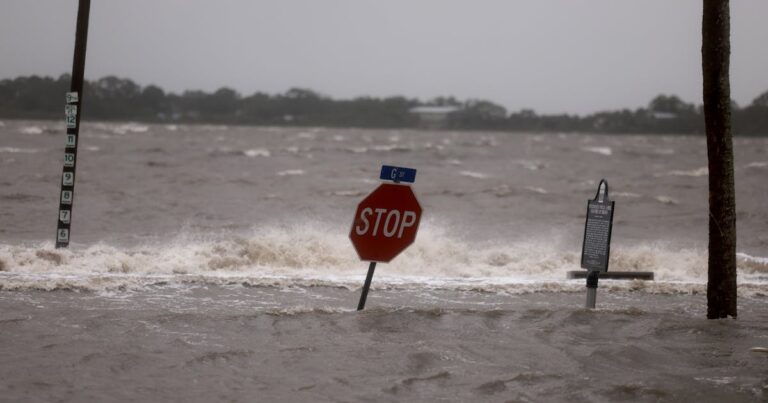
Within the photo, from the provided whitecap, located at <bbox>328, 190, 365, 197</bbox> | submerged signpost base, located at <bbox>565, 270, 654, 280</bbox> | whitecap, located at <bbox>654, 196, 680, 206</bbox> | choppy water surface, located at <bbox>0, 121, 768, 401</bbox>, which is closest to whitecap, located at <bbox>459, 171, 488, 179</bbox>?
whitecap, located at <bbox>654, 196, 680, 206</bbox>

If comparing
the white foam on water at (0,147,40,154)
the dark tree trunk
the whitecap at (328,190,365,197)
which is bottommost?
the white foam on water at (0,147,40,154)

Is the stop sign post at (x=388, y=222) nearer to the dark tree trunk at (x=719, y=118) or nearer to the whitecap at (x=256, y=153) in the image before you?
the dark tree trunk at (x=719, y=118)

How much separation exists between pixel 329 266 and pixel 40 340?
6705mm

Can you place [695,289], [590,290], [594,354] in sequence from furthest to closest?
[695,289] → [590,290] → [594,354]

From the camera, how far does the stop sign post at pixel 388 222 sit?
805cm

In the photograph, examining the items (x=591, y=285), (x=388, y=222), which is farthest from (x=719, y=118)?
(x=388, y=222)

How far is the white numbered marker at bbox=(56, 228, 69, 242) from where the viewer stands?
12633 millimetres

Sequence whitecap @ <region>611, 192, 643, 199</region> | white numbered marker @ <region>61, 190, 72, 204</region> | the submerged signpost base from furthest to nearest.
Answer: whitecap @ <region>611, 192, 643, 199</region> → white numbered marker @ <region>61, 190, 72, 204</region> → the submerged signpost base

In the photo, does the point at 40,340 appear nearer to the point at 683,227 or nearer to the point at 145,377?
the point at 145,377

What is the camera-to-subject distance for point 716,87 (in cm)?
801

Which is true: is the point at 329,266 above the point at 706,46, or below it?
below

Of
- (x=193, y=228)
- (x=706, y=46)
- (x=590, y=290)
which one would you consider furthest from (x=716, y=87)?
(x=193, y=228)

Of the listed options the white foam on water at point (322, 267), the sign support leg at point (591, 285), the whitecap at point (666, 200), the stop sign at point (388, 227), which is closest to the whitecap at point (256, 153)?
the whitecap at point (666, 200)

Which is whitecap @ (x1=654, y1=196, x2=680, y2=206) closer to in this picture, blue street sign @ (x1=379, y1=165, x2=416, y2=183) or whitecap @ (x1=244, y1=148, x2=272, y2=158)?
blue street sign @ (x1=379, y1=165, x2=416, y2=183)
